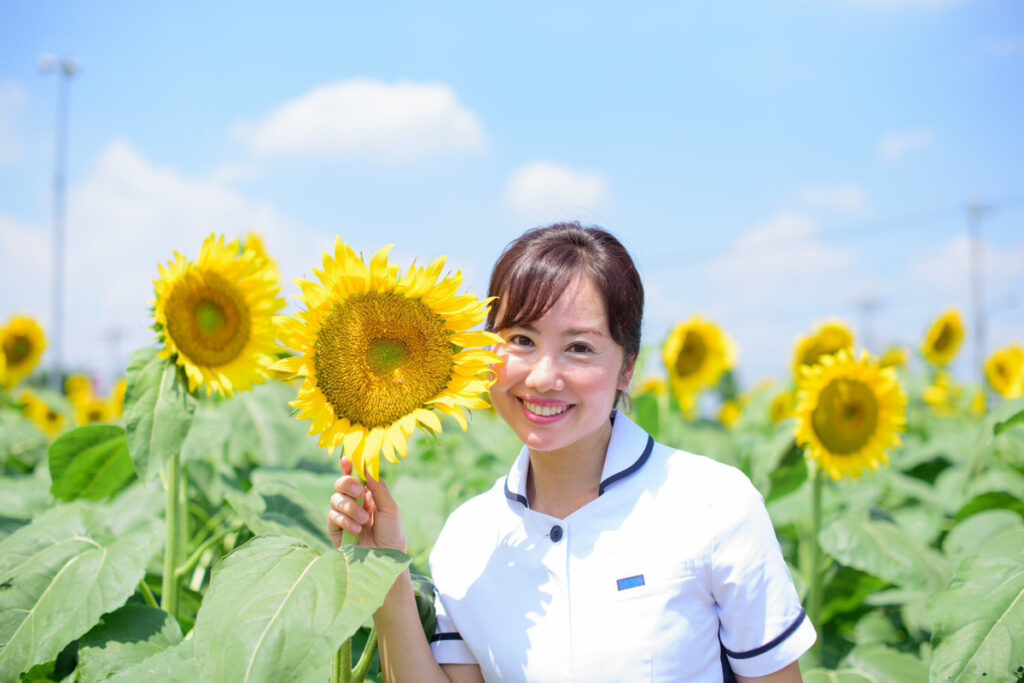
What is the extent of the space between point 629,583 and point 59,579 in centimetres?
152

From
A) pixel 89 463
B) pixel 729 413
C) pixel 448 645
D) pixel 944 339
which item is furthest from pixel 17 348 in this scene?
pixel 729 413

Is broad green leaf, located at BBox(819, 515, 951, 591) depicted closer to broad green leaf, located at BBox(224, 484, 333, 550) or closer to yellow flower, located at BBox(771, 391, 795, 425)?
broad green leaf, located at BBox(224, 484, 333, 550)

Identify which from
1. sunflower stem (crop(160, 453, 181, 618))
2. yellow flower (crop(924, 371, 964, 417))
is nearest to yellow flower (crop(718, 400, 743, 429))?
yellow flower (crop(924, 371, 964, 417))

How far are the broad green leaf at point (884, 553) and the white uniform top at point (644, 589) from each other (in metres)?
1.41

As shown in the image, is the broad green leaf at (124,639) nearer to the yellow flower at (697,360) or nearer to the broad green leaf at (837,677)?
the broad green leaf at (837,677)

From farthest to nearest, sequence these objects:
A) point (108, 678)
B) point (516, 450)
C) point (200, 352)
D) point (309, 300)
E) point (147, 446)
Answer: point (516, 450), point (200, 352), point (147, 446), point (108, 678), point (309, 300)

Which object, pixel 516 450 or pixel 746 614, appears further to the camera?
pixel 516 450

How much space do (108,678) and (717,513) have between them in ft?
4.73

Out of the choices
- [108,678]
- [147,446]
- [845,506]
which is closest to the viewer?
[108,678]

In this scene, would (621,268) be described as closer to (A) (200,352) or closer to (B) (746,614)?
(B) (746,614)

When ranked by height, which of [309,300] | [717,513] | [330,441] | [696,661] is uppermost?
[309,300]

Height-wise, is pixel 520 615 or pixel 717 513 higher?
pixel 717 513

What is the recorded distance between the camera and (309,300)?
168cm

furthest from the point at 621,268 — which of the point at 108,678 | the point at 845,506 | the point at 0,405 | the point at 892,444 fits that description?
the point at 0,405
